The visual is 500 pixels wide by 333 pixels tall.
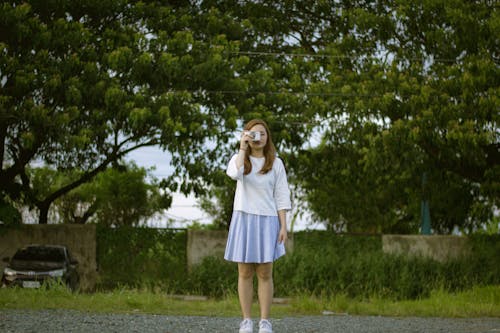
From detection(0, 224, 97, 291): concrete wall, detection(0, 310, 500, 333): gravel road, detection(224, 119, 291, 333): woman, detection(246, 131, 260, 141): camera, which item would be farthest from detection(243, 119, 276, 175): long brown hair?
detection(0, 224, 97, 291): concrete wall

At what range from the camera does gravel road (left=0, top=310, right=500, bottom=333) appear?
27.5 feet

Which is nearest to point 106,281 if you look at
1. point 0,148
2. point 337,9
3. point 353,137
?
point 0,148

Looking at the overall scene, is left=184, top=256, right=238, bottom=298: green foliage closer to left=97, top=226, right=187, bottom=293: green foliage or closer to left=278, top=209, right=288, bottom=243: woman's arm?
left=97, top=226, right=187, bottom=293: green foliage

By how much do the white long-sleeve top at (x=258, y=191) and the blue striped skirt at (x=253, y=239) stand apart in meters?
→ 0.07

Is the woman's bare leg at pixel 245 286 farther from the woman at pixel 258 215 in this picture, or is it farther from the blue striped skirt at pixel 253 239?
the blue striped skirt at pixel 253 239

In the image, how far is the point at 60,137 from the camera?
19.0m

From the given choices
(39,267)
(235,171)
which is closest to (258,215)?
(235,171)

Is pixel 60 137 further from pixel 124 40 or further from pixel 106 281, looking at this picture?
pixel 106 281

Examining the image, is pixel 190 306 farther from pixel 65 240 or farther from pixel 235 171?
pixel 65 240

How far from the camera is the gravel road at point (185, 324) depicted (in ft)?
27.5

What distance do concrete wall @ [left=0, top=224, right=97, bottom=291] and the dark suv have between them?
2.16 meters

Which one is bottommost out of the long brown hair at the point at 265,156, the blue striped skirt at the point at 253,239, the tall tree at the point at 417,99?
the blue striped skirt at the point at 253,239

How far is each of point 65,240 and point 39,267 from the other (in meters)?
3.91

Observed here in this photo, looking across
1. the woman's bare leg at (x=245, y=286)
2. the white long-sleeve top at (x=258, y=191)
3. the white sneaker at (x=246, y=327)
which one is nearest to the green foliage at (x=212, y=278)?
the woman's bare leg at (x=245, y=286)
